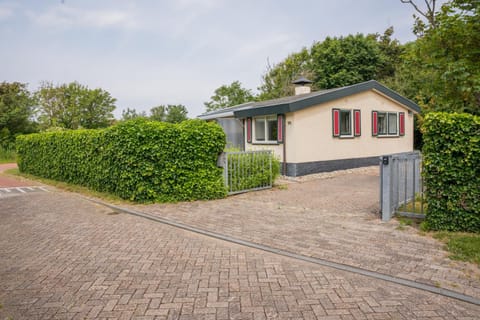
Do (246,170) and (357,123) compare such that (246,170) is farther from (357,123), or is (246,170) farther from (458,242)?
(357,123)

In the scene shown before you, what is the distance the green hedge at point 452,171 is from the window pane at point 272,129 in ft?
28.7

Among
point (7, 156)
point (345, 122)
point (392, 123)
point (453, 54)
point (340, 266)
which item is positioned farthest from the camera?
point (7, 156)

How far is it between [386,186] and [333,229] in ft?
4.25

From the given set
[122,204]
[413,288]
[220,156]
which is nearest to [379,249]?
[413,288]

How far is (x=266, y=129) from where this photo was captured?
45.8ft

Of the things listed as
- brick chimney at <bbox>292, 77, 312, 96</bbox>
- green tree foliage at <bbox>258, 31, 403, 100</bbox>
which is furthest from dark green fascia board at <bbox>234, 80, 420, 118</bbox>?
green tree foliage at <bbox>258, 31, 403, 100</bbox>

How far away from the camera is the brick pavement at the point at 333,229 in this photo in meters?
3.80

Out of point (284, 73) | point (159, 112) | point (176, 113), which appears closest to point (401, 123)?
point (284, 73)

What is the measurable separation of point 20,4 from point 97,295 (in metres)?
7.32

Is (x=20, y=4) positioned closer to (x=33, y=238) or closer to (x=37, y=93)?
(x=33, y=238)

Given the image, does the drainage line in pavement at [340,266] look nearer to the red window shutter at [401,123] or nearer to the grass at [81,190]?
the grass at [81,190]

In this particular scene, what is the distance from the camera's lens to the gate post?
5.76 meters

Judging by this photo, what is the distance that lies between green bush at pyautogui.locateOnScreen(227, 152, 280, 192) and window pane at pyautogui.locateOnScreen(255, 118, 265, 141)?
4.33 m

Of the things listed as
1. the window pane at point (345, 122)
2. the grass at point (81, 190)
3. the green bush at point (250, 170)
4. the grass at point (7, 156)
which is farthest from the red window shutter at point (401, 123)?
the grass at point (7, 156)
